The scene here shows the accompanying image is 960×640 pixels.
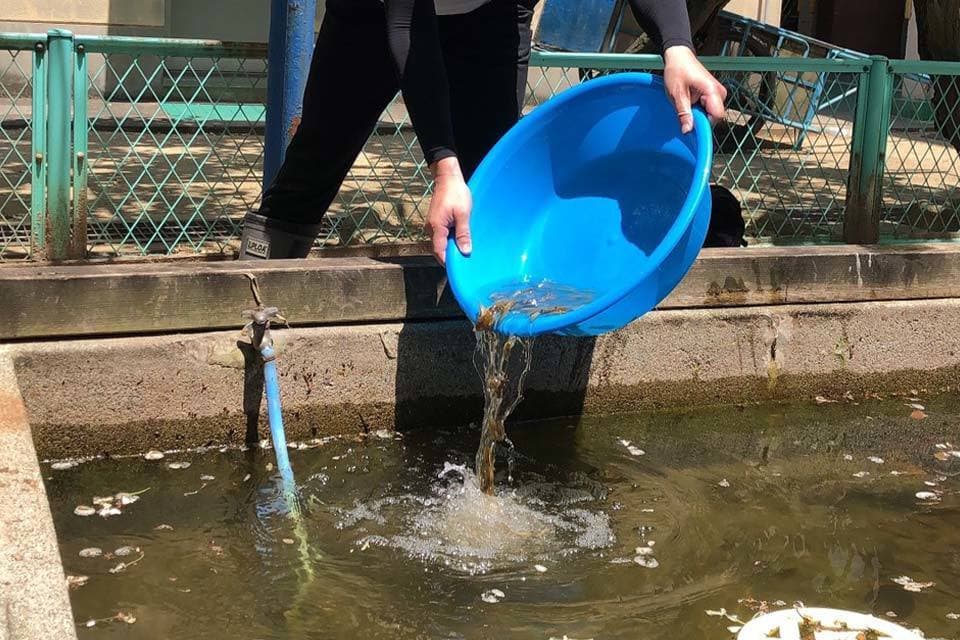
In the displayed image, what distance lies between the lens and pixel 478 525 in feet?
12.3

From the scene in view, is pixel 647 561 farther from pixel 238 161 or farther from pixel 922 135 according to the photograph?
pixel 922 135

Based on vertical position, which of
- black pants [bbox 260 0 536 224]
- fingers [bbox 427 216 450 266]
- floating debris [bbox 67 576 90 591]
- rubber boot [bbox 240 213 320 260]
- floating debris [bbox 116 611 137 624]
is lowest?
floating debris [bbox 67 576 90 591]

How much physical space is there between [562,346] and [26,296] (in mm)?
1874

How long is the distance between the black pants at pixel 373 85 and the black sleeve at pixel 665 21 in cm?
63

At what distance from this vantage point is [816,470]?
4.45 meters

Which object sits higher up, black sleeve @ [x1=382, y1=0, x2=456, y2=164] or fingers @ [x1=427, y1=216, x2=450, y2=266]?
black sleeve @ [x1=382, y1=0, x2=456, y2=164]

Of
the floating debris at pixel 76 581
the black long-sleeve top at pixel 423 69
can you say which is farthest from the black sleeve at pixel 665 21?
the floating debris at pixel 76 581

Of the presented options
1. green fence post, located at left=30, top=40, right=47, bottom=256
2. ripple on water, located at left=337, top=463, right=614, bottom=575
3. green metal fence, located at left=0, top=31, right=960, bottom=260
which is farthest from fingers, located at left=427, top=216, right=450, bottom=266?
green fence post, located at left=30, top=40, right=47, bottom=256

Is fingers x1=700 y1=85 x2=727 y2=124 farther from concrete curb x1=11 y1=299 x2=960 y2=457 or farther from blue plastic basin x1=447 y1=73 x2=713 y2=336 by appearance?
concrete curb x1=11 y1=299 x2=960 y2=457

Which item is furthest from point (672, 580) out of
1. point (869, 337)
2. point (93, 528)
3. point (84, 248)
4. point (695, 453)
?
point (84, 248)

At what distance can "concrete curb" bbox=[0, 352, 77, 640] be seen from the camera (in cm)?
232

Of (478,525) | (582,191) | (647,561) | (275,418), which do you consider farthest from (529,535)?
(582,191)

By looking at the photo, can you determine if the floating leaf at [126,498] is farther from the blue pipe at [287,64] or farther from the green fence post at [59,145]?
the blue pipe at [287,64]

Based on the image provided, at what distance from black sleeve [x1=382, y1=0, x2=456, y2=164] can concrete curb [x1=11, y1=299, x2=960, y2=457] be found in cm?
112
